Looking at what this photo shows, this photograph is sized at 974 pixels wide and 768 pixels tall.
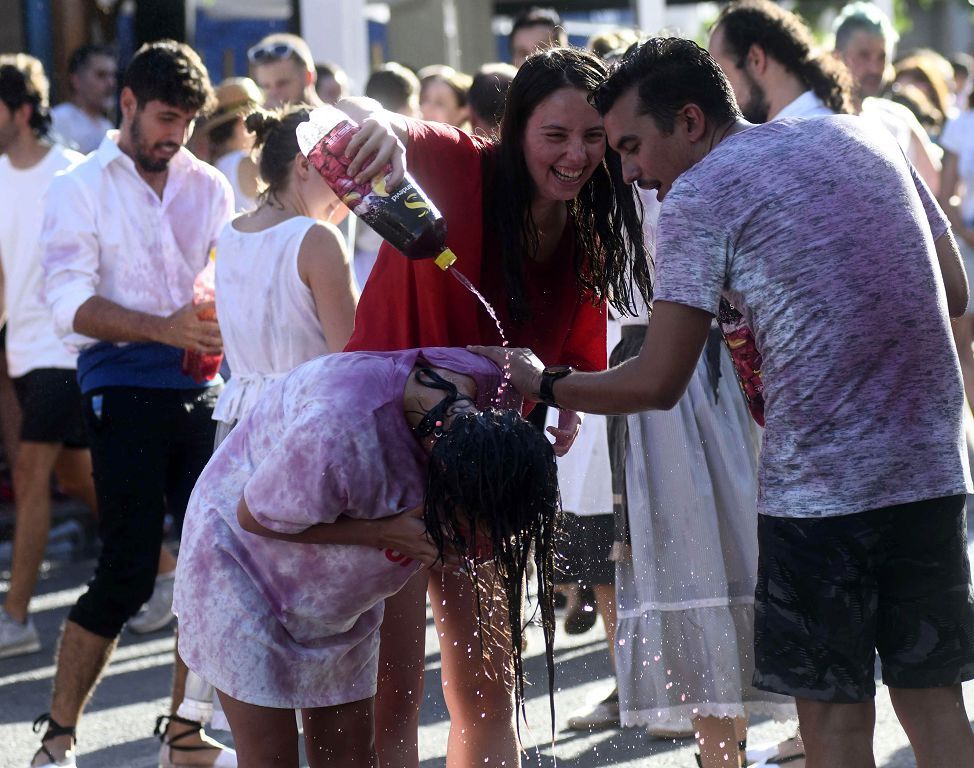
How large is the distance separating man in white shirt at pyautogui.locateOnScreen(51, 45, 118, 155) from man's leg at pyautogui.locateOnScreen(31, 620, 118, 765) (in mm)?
4667

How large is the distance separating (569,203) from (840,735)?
1.42 meters

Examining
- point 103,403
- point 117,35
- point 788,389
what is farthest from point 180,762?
point 117,35

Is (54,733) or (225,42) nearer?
(54,733)

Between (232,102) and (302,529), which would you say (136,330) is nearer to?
(302,529)

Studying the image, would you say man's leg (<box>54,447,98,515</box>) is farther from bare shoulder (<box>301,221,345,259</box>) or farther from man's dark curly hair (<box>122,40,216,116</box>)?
bare shoulder (<box>301,221,345,259</box>)

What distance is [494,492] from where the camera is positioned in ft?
8.46

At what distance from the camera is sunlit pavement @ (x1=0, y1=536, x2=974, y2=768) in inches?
179

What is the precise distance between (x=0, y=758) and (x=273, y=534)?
2.35 metres

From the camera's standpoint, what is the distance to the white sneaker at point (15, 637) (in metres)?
5.84

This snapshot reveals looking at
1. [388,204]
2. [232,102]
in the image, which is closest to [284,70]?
[232,102]

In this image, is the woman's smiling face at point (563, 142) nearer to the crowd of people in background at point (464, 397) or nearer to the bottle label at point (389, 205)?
the crowd of people in background at point (464, 397)

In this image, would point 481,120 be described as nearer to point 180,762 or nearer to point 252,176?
Answer: point 252,176

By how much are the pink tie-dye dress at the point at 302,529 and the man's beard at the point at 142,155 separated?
77.5 inches

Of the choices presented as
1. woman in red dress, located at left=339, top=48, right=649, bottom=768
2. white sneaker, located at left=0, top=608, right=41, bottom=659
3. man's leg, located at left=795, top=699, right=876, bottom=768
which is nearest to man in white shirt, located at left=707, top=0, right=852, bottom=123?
woman in red dress, located at left=339, top=48, right=649, bottom=768
